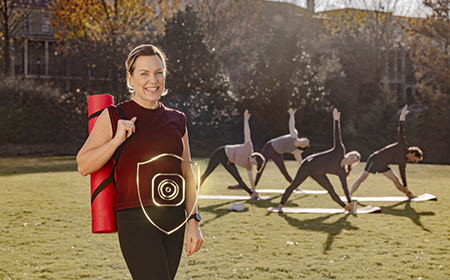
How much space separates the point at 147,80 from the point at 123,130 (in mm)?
390

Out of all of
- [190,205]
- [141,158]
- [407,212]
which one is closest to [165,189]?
[141,158]

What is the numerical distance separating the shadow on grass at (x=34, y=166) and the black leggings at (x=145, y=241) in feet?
52.6

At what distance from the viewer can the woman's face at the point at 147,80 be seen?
3.00 metres

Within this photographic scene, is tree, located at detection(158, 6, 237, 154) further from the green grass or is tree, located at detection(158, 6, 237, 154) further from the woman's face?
the woman's face

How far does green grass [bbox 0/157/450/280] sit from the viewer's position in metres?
6.09

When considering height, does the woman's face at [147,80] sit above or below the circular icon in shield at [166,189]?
above

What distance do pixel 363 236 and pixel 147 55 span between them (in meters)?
6.22

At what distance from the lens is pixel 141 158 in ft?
9.55

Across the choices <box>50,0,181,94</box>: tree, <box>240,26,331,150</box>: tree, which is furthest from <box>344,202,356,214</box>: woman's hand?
<box>50,0,181,94</box>: tree

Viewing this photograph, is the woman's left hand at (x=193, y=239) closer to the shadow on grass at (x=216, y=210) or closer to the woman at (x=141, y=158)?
the woman at (x=141, y=158)

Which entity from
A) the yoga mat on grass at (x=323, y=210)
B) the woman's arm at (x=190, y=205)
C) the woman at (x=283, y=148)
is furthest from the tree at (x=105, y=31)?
the woman's arm at (x=190, y=205)

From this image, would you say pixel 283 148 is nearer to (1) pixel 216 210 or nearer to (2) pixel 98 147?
(1) pixel 216 210

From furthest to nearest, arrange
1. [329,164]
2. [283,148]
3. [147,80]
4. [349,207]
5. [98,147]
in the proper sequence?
1. [283,148]
2. [349,207]
3. [329,164]
4. [147,80]
5. [98,147]

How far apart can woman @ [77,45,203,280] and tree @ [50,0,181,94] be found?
27.6 metres
